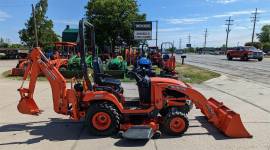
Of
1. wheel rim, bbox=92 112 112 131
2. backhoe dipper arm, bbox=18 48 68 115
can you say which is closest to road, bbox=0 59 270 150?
wheel rim, bbox=92 112 112 131

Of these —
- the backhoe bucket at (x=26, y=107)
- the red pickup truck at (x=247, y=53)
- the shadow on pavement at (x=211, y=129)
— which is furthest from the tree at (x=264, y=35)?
the backhoe bucket at (x=26, y=107)

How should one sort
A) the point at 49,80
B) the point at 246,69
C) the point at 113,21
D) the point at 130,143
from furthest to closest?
the point at 113,21 < the point at 246,69 < the point at 49,80 < the point at 130,143

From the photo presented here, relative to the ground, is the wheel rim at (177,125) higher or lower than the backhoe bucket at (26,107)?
lower

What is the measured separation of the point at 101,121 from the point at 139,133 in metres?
0.81

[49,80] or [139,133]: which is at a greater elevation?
[49,80]

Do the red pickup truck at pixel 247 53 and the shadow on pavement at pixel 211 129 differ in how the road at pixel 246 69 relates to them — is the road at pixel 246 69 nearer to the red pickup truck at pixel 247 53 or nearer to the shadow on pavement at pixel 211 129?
the red pickup truck at pixel 247 53

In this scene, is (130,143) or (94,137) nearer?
(130,143)

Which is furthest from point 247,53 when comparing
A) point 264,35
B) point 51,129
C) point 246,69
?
point 264,35

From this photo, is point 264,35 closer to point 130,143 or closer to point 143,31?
point 143,31

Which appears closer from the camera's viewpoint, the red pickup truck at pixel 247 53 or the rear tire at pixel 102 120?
the rear tire at pixel 102 120

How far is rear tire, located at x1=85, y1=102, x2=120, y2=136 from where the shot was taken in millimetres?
6867

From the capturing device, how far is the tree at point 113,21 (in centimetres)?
3784

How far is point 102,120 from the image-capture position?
6.91 meters

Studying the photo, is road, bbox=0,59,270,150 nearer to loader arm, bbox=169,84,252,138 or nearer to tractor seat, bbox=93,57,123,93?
loader arm, bbox=169,84,252,138
